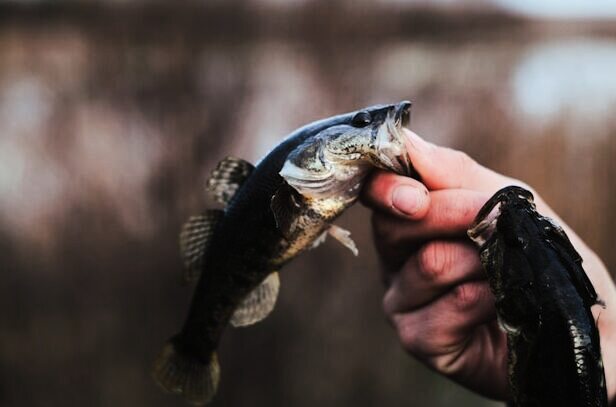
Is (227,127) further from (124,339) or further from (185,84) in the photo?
(124,339)

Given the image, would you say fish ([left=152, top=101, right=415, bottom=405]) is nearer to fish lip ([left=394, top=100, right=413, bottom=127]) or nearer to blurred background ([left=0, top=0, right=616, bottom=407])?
fish lip ([left=394, top=100, right=413, bottom=127])

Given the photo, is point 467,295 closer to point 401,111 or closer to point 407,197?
point 407,197

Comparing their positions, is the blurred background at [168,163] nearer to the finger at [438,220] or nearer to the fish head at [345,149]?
the finger at [438,220]

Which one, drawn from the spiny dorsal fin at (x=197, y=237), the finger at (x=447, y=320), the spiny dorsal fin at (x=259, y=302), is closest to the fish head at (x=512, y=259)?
the finger at (x=447, y=320)

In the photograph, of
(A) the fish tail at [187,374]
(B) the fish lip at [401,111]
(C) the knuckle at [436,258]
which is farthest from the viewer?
(A) the fish tail at [187,374]

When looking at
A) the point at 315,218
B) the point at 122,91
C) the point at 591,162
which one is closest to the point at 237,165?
the point at 315,218

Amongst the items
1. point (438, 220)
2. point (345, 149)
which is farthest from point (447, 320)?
point (345, 149)

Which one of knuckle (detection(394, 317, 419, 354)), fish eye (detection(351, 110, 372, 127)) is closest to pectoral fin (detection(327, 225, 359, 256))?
fish eye (detection(351, 110, 372, 127))
